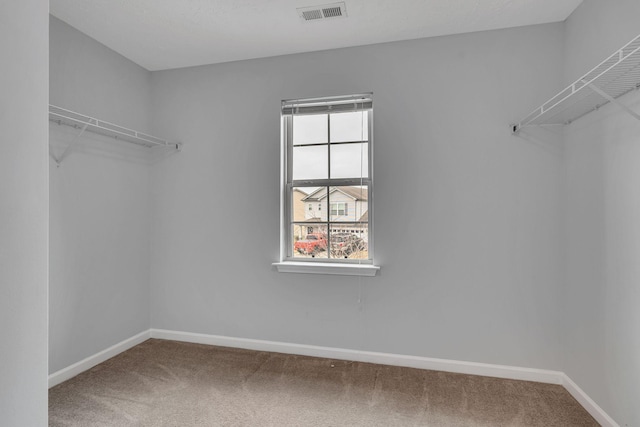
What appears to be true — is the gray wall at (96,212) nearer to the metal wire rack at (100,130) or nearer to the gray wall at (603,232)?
the metal wire rack at (100,130)

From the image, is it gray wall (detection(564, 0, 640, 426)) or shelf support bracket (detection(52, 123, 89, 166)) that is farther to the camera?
shelf support bracket (detection(52, 123, 89, 166))

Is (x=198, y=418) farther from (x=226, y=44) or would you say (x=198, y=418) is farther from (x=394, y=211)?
(x=226, y=44)

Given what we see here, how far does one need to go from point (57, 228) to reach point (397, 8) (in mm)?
2705

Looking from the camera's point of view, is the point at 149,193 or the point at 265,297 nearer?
the point at 265,297

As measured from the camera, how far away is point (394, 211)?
2625 millimetres

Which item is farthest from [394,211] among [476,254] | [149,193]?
[149,193]

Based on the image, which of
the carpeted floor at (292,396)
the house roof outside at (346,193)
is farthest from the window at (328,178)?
the carpeted floor at (292,396)

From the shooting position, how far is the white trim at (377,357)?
2381 millimetres

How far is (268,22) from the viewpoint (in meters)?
2.35

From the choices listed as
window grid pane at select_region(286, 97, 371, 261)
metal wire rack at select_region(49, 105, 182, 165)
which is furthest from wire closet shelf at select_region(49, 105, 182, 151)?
window grid pane at select_region(286, 97, 371, 261)

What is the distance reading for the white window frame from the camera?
2.70 m

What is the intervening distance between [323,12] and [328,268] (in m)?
1.81

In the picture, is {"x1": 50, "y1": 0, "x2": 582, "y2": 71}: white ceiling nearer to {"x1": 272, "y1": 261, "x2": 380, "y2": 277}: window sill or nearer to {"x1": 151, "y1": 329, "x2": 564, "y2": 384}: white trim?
{"x1": 272, "y1": 261, "x2": 380, "y2": 277}: window sill

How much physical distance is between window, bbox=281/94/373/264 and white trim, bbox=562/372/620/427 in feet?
5.05
